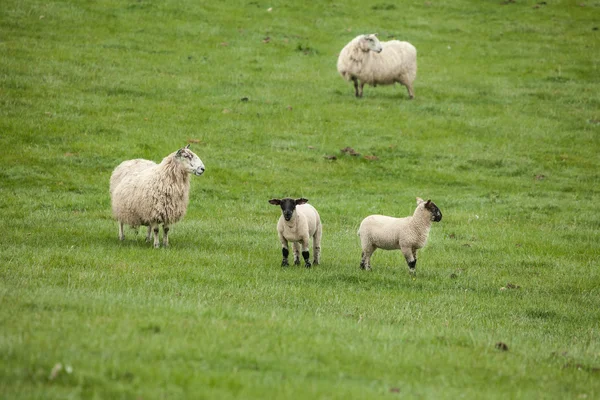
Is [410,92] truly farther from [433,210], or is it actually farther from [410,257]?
[410,257]

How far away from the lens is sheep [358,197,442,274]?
14.0 metres

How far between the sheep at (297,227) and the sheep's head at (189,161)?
2.37 metres

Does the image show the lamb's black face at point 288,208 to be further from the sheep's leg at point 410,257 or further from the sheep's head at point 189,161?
the sheep's head at point 189,161

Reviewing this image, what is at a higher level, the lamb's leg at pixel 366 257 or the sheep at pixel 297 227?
the sheep at pixel 297 227

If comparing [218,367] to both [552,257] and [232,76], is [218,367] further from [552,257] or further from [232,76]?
[232,76]

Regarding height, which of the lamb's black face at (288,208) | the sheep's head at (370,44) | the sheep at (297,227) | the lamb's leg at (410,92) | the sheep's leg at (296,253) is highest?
the sheep's head at (370,44)

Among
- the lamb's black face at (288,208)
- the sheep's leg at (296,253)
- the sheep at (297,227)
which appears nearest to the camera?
the lamb's black face at (288,208)

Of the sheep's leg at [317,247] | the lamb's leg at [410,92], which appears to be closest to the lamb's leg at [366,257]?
the sheep's leg at [317,247]

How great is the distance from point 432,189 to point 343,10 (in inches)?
856

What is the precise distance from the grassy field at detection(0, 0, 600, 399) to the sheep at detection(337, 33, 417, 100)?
1.03m

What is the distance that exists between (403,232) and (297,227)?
194 centimetres

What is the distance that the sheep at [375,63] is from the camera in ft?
101

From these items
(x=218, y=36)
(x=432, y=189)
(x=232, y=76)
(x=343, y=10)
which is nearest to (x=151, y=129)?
(x=232, y=76)

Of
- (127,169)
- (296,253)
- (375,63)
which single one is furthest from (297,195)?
(375,63)
